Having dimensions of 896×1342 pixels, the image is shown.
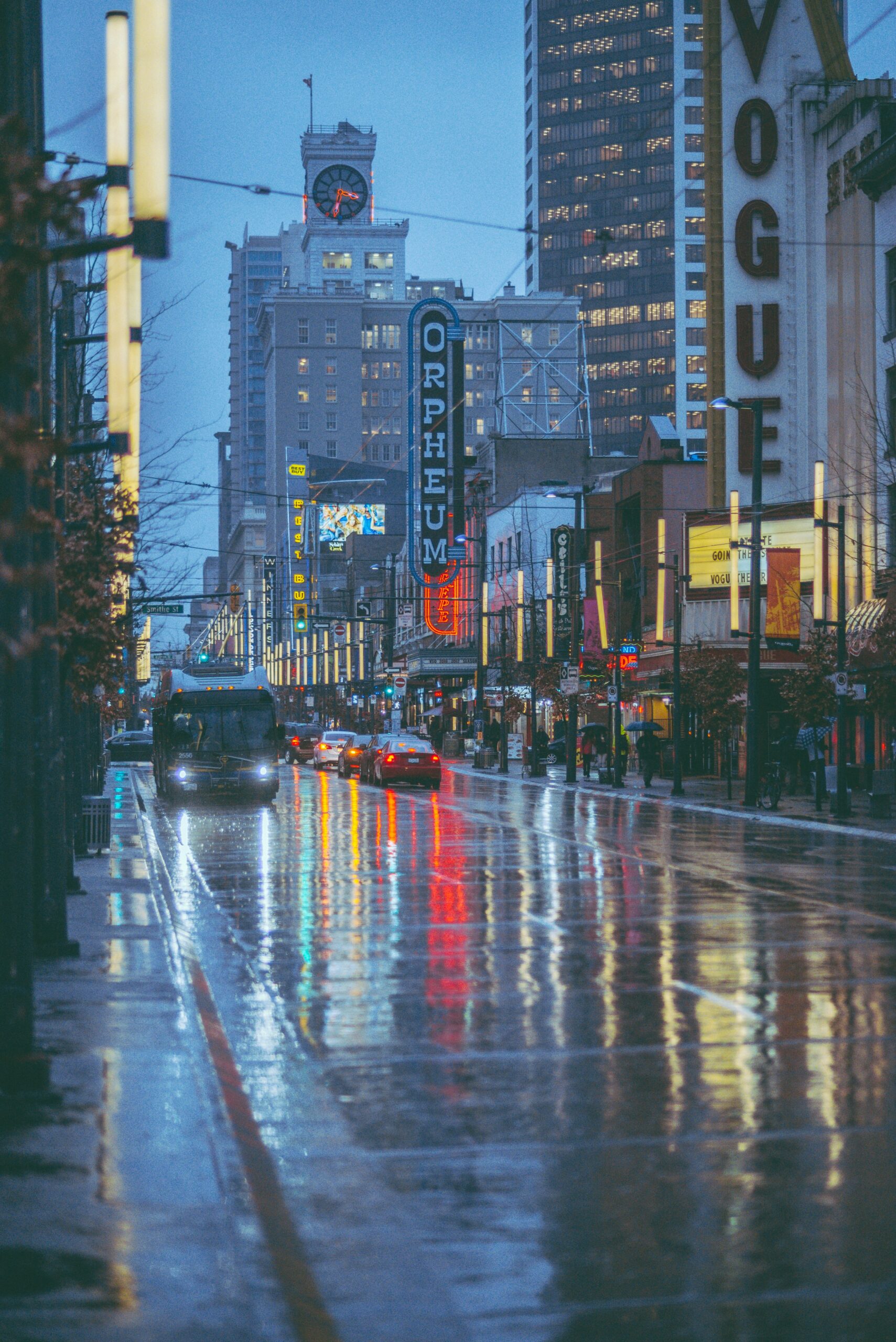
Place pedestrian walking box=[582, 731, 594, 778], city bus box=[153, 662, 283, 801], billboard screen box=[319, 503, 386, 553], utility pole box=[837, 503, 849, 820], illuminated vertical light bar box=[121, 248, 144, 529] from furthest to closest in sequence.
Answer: billboard screen box=[319, 503, 386, 553] < pedestrian walking box=[582, 731, 594, 778] < city bus box=[153, 662, 283, 801] < utility pole box=[837, 503, 849, 820] < illuminated vertical light bar box=[121, 248, 144, 529]

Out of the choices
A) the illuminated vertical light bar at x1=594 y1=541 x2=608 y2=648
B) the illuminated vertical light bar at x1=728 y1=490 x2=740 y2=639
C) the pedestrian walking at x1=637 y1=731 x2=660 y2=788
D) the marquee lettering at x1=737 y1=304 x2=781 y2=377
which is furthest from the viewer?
the illuminated vertical light bar at x1=594 y1=541 x2=608 y2=648

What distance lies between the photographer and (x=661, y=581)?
61.0 metres

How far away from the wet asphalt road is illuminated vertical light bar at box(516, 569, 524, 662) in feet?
203

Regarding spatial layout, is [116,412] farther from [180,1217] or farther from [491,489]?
[491,489]

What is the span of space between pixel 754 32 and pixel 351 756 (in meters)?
28.4

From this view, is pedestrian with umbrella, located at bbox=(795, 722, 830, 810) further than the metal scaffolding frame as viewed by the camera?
No

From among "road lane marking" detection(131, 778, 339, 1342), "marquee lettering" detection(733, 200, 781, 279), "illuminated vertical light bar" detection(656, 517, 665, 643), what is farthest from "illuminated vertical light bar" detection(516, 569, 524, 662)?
"road lane marking" detection(131, 778, 339, 1342)

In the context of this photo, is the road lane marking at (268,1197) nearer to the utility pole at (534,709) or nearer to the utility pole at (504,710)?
the utility pole at (534,709)

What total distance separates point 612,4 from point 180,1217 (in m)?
188

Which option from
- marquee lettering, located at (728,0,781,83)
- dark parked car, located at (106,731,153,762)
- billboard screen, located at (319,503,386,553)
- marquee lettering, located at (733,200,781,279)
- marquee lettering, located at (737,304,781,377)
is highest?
marquee lettering, located at (728,0,781,83)

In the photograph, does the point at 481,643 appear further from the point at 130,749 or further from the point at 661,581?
the point at 130,749

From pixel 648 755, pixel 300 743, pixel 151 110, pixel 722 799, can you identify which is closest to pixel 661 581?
pixel 648 755

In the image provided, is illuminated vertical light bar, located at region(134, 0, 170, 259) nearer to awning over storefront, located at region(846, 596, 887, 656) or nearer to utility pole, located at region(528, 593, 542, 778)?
awning over storefront, located at region(846, 596, 887, 656)

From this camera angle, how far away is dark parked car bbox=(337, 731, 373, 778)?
63594 millimetres
